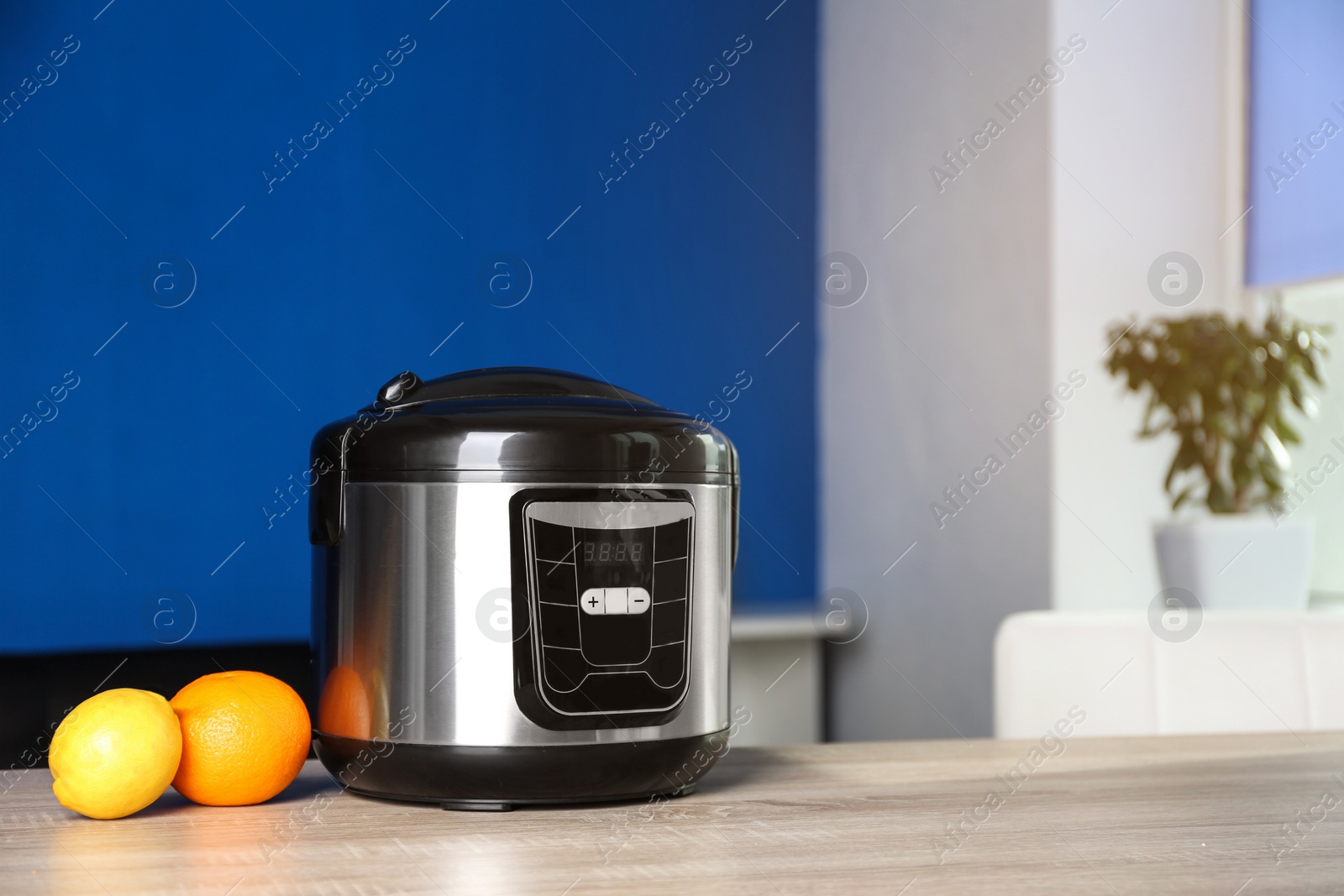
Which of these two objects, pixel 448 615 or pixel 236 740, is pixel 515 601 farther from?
pixel 236 740

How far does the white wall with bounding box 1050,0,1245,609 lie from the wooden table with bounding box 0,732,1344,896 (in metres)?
1.16

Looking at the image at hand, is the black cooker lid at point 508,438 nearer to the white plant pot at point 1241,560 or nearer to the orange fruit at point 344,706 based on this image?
the orange fruit at point 344,706

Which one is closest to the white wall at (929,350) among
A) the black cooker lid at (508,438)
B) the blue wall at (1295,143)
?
the blue wall at (1295,143)

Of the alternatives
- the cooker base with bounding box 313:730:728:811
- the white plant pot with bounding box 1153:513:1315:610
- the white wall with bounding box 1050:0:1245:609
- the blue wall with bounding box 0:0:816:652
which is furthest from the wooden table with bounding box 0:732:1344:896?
the blue wall with bounding box 0:0:816:652

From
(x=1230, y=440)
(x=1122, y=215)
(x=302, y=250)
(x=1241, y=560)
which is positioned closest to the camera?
(x=1241, y=560)

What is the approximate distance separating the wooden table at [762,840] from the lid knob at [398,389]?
27 cm

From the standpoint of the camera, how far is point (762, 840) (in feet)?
2.27

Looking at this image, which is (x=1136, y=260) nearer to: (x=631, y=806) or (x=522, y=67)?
(x=522, y=67)

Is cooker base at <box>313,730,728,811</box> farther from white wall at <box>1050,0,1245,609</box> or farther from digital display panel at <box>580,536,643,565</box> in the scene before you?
white wall at <box>1050,0,1245,609</box>

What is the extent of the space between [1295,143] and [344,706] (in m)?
1.97

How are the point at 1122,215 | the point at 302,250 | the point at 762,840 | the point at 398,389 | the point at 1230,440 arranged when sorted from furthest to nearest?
1. the point at 302,250
2. the point at 1122,215
3. the point at 1230,440
4. the point at 398,389
5. the point at 762,840

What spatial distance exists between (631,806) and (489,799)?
3.7 inches

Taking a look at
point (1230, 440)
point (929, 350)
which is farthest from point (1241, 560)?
point (929, 350)

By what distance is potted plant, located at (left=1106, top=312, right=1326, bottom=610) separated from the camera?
183 cm
